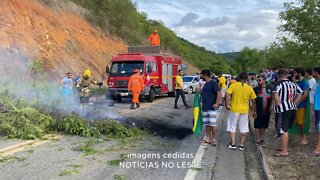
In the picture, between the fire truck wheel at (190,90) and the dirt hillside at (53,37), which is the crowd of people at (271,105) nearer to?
the dirt hillside at (53,37)

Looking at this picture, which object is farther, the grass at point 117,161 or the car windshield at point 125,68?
the car windshield at point 125,68

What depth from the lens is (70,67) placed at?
3012 centimetres

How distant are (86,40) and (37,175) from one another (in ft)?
101

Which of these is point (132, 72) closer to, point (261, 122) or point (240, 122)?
point (261, 122)

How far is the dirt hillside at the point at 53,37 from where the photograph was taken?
27172 mm

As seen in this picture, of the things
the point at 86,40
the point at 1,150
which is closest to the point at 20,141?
the point at 1,150

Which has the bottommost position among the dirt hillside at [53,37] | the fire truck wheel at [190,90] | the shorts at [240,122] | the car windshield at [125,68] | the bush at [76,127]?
the fire truck wheel at [190,90]

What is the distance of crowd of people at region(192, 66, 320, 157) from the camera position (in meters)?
8.78

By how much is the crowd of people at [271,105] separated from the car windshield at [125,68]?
38.9 feet

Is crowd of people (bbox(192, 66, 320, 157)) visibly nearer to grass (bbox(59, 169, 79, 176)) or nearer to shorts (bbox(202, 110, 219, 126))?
shorts (bbox(202, 110, 219, 126))

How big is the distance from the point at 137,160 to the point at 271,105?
4151mm

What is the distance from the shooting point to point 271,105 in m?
10.5

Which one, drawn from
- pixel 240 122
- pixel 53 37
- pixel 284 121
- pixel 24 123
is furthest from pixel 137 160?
pixel 53 37

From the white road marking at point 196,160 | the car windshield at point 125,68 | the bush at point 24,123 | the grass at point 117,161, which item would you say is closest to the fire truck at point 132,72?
the car windshield at point 125,68
